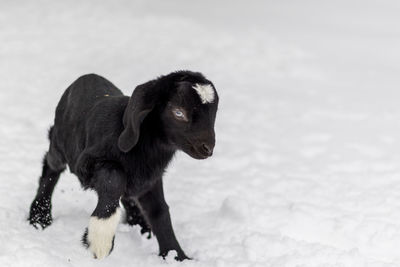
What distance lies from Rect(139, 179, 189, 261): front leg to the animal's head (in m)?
0.73

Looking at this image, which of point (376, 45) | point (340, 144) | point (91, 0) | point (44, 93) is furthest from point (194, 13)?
point (340, 144)

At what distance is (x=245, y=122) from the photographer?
9000 millimetres

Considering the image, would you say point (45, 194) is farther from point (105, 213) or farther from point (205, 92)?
point (205, 92)

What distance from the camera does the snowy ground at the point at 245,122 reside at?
524 centimetres

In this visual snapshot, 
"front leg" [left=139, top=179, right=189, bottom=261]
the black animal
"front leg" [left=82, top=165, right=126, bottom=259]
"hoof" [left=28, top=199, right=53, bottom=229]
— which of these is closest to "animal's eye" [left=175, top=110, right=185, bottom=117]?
the black animal

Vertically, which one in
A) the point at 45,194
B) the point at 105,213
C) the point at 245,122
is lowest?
the point at 245,122

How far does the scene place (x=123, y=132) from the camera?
4352mm

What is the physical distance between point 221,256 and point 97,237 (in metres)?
1.29

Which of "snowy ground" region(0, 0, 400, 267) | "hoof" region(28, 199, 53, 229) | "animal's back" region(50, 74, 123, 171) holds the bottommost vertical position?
"snowy ground" region(0, 0, 400, 267)

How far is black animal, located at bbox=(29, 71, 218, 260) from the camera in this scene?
4.15 metres

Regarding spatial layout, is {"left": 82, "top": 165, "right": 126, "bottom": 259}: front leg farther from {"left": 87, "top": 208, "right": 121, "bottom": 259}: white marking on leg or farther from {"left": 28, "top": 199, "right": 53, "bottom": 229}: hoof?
{"left": 28, "top": 199, "right": 53, "bottom": 229}: hoof

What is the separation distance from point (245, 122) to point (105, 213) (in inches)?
198

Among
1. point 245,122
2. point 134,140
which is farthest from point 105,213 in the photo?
point 245,122

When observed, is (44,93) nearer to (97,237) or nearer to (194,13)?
(97,237)
